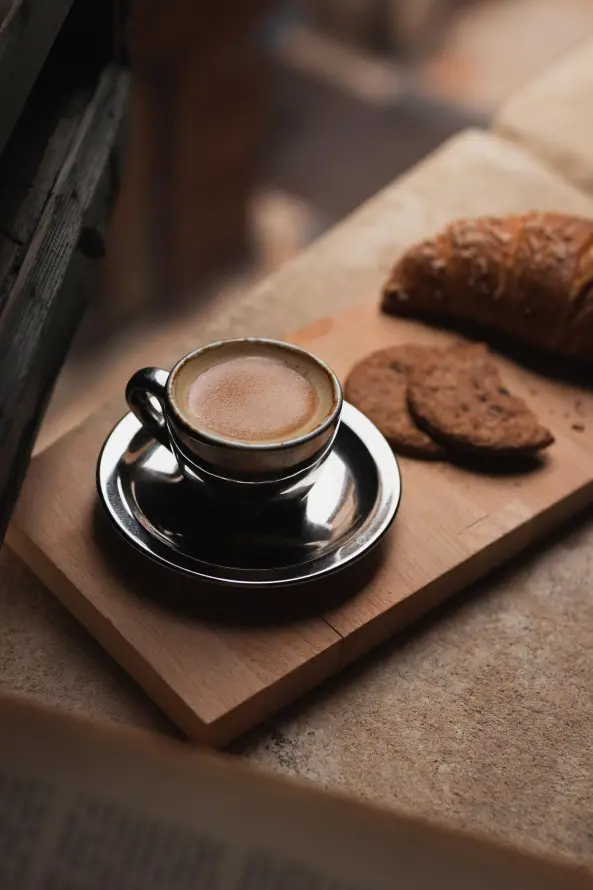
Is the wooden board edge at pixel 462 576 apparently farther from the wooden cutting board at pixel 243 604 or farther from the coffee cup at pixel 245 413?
the coffee cup at pixel 245 413

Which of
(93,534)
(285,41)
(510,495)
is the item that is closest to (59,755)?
(93,534)

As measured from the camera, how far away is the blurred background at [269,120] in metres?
2.90

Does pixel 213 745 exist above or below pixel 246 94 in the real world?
above

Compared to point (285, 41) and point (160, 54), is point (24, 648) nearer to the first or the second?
point (160, 54)

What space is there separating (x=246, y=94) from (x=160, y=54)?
383 mm

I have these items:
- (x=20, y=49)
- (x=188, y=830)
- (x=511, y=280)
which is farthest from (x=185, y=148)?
(x=188, y=830)

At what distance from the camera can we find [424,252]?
1.39 metres

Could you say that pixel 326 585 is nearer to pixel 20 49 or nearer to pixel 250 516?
pixel 250 516

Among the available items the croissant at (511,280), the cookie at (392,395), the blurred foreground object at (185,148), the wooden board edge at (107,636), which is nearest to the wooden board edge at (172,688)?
the wooden board edge at (107,636)

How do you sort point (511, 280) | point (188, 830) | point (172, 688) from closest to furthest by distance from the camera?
point (188, 830)
point (172, 688)
point (511, 280)

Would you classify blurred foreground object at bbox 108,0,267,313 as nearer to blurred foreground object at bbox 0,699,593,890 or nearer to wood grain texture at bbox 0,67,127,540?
wood grain texture at bbox 0,67,127,540

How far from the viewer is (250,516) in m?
1.04

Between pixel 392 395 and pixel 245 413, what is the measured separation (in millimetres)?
285

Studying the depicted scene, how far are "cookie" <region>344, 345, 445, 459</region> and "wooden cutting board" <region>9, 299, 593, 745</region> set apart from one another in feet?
0.08
